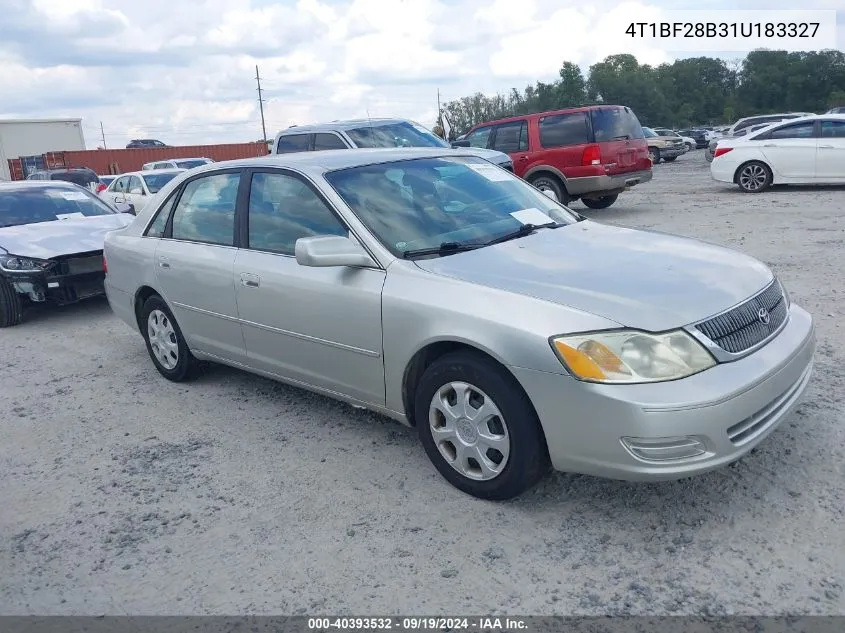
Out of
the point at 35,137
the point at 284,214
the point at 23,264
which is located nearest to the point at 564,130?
the point at 23,264

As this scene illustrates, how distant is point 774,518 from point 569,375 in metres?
1.08

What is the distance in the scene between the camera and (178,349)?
520cm

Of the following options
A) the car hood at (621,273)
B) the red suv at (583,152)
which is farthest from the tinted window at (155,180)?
the car hood at (621,273)

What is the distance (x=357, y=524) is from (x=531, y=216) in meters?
2.02

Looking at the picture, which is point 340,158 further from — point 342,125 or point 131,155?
point 131,155

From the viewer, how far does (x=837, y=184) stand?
1413 cm

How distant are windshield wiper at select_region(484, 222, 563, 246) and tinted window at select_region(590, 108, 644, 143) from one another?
851 cm

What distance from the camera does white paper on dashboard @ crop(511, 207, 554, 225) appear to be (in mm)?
4168

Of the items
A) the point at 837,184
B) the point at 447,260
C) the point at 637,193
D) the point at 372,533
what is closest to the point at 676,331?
the point at 447,260

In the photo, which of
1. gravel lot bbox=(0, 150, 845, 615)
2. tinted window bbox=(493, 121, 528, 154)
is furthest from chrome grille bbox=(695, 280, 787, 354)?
tinted window bbox=(493, 121, 528, 154)

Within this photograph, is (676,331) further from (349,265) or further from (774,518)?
(349,265)

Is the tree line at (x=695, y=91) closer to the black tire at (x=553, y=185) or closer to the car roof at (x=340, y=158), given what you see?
the black tire at (x=553, y=185)

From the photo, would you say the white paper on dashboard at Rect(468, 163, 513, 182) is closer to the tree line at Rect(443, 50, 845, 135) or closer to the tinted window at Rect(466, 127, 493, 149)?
the tinted window at Rect(466, 127, 493, 149)

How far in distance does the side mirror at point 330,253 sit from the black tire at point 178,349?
1.93 metres
